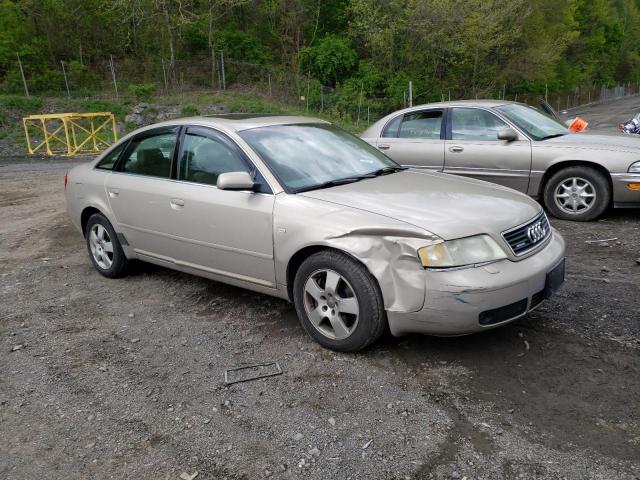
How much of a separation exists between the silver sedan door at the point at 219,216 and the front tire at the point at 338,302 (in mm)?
385

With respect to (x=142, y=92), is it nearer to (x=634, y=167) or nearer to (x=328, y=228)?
(x=634, y=167)

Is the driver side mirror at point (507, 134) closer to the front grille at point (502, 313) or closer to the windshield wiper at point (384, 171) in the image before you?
the windshield wiper at point (384, 171)

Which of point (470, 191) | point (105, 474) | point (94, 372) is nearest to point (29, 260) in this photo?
point (94, 372)

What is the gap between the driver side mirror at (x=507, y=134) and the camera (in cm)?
708

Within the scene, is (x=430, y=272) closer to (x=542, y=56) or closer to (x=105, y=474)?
(x=105, y=474)

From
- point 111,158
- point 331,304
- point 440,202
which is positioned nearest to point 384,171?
point 440,202

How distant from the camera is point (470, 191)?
4.03 metres

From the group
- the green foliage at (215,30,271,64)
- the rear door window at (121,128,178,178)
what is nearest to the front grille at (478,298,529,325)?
the rear door window at (121,128,178,178)

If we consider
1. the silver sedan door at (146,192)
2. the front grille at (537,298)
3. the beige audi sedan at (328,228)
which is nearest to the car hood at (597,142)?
the beige audi sedan at (328,228)

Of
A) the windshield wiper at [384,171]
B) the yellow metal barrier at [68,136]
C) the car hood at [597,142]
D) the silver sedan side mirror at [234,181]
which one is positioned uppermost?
the silver sedan side mirror at [234,181]

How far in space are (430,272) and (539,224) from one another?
1.06 metres

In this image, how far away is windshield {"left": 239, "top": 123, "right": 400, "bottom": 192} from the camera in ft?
13.5

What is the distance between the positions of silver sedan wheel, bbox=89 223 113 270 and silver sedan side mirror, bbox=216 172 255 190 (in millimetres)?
2002

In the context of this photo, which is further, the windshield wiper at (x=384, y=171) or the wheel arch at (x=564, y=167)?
the wheel arch at (x=564, y=167)
